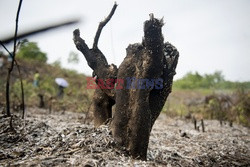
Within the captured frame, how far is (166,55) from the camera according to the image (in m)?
2.91

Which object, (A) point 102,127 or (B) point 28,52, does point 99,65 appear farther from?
(B) point 28,52

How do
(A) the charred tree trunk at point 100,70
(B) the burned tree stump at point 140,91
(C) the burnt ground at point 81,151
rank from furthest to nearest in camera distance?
(A) the charred tree trunk at point 100,70 → (B) the burned tree stump at point 140,91 → (C) the burnt ground at point 81,151

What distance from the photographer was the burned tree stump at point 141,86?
250 centimetres

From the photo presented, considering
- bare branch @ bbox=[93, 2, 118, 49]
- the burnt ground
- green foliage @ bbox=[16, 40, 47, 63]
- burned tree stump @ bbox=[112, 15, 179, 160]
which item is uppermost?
green foliage @ bbox=[16, 40, 47, 63]

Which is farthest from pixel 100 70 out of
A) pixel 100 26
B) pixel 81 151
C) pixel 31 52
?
pixel 31 52

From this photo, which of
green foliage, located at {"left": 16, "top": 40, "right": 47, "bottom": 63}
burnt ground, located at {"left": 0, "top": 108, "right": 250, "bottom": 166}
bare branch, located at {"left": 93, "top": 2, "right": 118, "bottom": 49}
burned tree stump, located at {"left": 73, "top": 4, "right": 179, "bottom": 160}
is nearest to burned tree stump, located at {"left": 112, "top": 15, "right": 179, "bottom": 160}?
burned tree stump, located at {"left": 73, "top": 4, "right": 179, "bottom": 160}

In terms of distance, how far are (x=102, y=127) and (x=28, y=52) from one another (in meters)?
32.2

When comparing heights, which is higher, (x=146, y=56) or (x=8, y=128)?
(x=146, y=56)

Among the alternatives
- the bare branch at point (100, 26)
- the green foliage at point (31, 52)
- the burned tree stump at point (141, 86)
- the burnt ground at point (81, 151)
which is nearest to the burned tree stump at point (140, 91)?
the burned tree stump at point (141, 86)

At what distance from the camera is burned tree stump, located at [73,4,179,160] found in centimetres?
250

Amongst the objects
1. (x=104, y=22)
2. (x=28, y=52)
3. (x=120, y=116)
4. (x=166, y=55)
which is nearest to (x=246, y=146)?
(x=166, y=55)

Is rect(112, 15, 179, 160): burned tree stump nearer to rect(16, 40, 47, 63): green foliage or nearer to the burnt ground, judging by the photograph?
the burnt ground

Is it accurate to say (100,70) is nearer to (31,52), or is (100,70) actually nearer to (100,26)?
(100,26)

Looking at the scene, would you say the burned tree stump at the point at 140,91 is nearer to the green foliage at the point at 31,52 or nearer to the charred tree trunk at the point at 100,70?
the charred tree trunk at the point at 100,70
